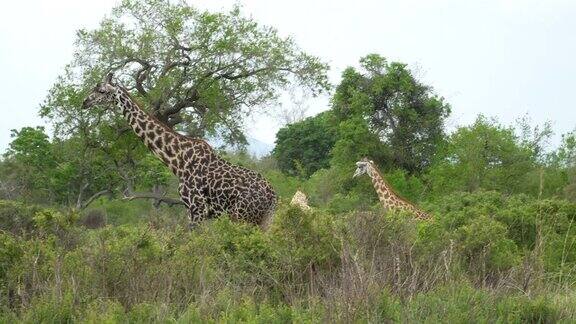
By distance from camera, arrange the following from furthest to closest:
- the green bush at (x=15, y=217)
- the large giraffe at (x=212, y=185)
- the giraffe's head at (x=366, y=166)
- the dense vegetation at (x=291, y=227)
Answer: the giraffe's head at (x=366, y=166)
the large giraffe at (x=212, y=185)
the green bush at (x=15, y=217)
the dense vegetation at (x=291, y=227)

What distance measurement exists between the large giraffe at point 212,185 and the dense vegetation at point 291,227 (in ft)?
1.63

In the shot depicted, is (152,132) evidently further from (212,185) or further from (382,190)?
(382,190)

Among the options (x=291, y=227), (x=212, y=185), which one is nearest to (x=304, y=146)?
(x=212, y=185)

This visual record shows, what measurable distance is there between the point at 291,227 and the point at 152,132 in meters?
6.41

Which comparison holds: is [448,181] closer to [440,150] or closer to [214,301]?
[440,150]

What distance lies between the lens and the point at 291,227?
937 cm

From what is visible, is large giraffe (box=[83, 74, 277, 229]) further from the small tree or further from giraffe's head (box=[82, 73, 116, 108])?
the small tree

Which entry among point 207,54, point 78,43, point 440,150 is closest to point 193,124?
point 207,54

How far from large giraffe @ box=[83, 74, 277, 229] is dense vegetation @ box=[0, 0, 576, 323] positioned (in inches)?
19.6

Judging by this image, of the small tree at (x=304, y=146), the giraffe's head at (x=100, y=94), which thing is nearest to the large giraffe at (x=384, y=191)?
the giraffe's head at (x=100, y=94)

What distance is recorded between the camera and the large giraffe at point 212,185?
1428 centimetres

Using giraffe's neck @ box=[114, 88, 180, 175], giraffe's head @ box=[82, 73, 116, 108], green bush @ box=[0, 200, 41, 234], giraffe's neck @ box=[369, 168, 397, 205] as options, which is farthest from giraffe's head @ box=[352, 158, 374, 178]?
green bush @ box=[0, 200, 41, 234]

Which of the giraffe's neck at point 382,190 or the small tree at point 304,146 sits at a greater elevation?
the small tree at point 304,146

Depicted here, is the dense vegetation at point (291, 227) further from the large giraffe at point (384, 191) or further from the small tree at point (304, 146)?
the small tree at point (304, 146)
